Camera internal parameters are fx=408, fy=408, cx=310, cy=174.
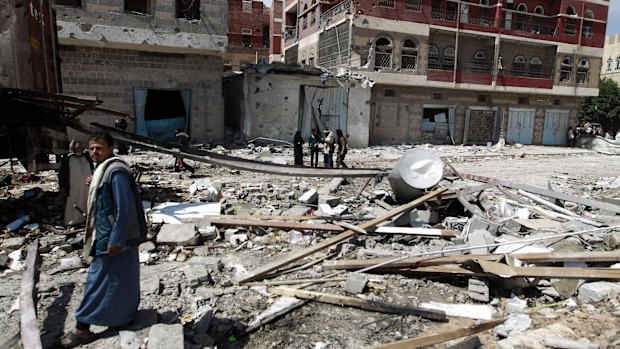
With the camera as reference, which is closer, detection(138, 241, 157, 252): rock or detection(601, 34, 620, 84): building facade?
detection(138, 241, 157, 252): rock

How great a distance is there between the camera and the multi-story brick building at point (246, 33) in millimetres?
32656

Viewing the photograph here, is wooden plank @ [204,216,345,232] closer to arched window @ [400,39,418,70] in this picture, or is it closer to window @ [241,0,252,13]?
arched window @ [400,39,418,70]

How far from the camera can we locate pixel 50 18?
24.0 feet

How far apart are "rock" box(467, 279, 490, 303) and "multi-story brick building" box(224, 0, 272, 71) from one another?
99.6 ft

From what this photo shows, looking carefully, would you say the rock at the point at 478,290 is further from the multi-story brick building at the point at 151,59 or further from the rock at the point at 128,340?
the multi-story brick building at the point at 151,59

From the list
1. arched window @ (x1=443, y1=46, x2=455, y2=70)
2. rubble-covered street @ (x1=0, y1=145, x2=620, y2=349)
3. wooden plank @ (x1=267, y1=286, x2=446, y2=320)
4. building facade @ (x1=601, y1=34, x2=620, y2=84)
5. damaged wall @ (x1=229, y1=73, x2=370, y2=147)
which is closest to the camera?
rubble-covered street @ (x1=0, y1=145, x2=620, y2=349)

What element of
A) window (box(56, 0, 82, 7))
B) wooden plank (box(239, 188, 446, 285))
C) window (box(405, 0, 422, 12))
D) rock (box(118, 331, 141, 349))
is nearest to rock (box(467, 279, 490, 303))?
wooden plank (box(239, 188, 446, 285))

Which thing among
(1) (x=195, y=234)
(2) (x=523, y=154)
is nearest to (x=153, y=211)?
(1) (x=195, y=234)

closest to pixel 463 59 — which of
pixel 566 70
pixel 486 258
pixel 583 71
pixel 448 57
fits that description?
pixel 448 57

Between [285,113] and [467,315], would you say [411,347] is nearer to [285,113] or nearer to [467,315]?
[467,315]

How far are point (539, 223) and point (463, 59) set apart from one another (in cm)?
2035

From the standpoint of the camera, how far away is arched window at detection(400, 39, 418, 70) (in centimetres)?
2175

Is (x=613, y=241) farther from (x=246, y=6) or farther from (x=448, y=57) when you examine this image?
(x=246, y=6)

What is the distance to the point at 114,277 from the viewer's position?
3045 millimetres
